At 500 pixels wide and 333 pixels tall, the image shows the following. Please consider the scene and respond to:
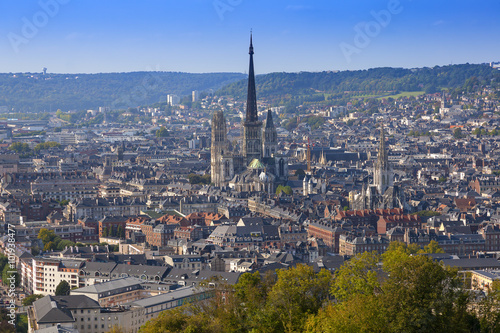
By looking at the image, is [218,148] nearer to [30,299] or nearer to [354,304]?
[30,299]

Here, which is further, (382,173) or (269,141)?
(269,141)

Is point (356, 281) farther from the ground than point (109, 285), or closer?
farther from the ground

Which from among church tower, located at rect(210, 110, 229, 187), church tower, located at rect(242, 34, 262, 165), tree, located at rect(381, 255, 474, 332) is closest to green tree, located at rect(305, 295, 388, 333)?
tree, located at rect(381, 255, 474, 332)

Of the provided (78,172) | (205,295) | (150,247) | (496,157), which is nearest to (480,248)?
(150,247)

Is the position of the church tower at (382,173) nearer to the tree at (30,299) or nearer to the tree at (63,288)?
the tree at (63,288)

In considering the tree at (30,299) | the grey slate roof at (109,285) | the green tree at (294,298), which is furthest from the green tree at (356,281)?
the tree at (30,299)

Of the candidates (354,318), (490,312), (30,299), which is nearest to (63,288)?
(30,299)

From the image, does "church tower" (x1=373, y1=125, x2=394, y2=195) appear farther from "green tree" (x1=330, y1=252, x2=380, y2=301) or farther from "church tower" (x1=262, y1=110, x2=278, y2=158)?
"green tree" (x1=330, y1=252, x2=380, y2=301)
